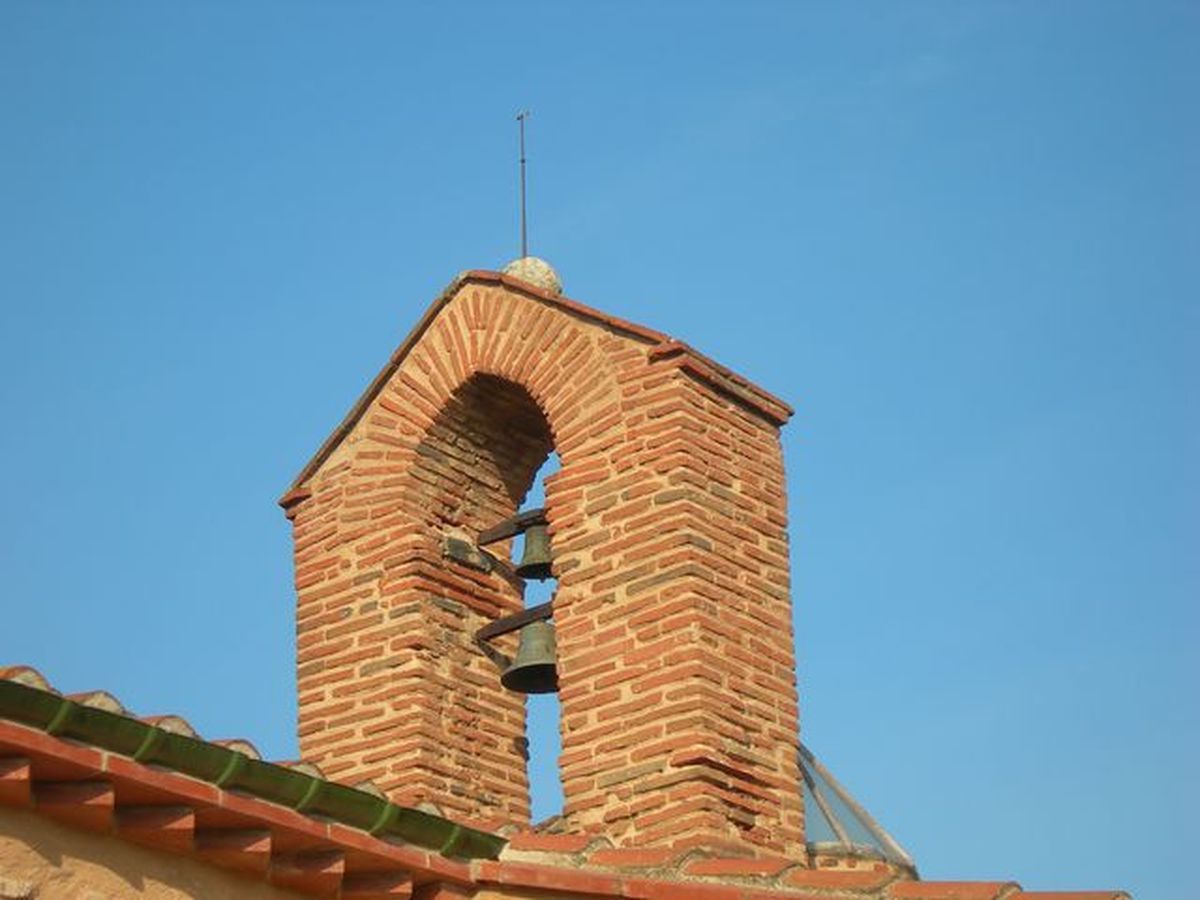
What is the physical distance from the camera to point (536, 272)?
11.2 metres

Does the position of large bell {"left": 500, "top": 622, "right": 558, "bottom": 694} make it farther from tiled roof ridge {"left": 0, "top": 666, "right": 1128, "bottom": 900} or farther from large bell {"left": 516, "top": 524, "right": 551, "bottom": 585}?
tiled roof ridge {"left": 0, "top": 666, "right": 1128, "bottom": 900}

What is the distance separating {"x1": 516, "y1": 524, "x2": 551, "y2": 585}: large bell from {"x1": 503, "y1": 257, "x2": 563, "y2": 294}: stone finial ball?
1230 mm

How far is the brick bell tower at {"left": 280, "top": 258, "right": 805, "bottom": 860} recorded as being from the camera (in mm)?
9344

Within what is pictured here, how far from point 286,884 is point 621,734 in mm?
2171

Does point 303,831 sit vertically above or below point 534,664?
below

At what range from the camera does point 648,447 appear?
32.2 ft

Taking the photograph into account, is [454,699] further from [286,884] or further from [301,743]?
[286,884]

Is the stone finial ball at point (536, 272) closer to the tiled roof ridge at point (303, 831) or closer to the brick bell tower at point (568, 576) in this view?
the brick bell tower at point (568, 576)

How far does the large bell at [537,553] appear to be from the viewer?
1037 cm

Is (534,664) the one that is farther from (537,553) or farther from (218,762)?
(218,762)

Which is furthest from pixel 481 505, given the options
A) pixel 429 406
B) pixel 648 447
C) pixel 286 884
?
pixel 286 884

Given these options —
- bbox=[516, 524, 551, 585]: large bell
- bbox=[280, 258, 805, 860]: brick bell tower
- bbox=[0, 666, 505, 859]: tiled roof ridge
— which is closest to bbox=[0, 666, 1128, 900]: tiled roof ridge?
bbox=[0, 666, 505, 859]: tiled roof ridge

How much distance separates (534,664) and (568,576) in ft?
1.39

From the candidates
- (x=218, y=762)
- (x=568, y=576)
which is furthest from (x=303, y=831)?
(x=568, y=576)
